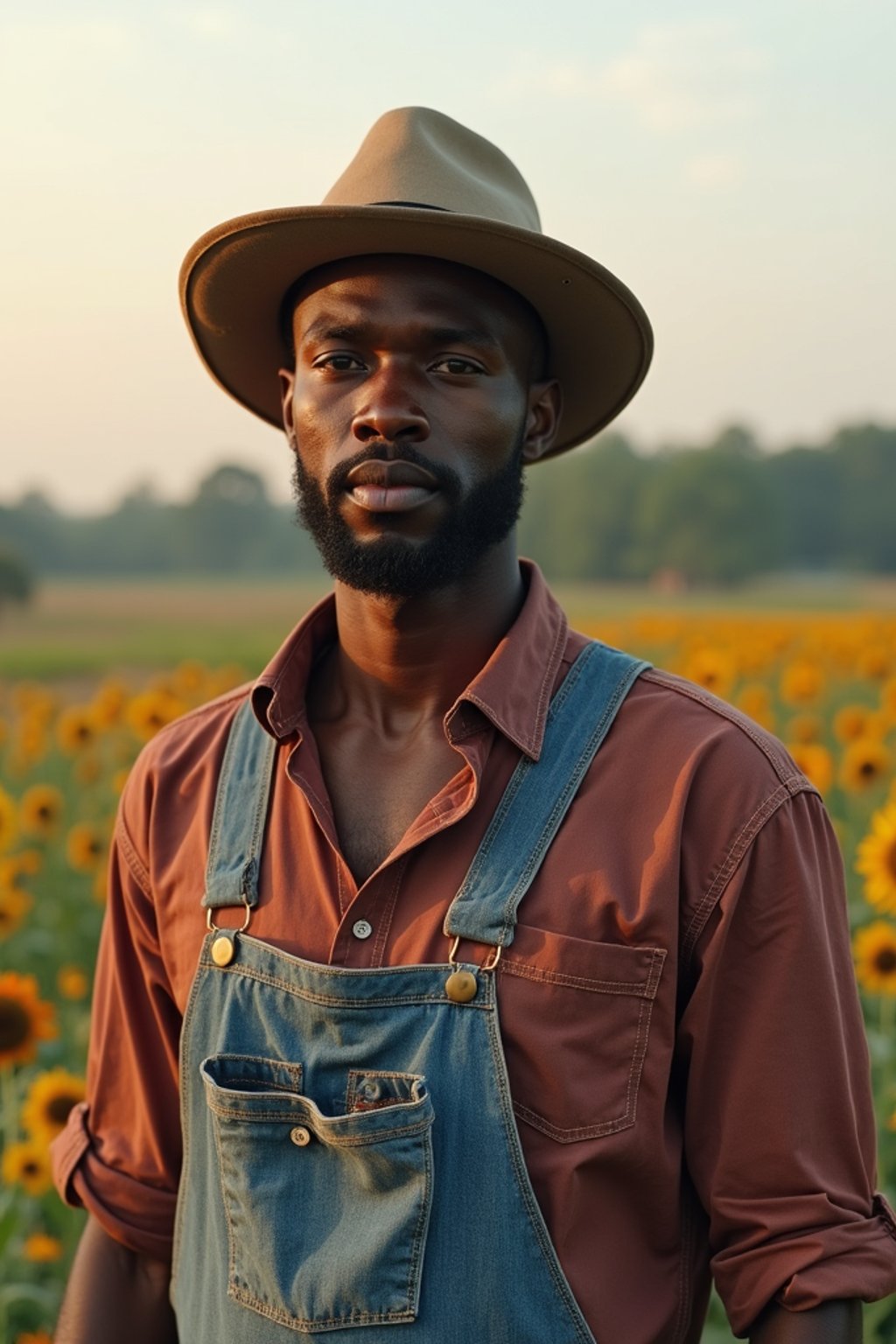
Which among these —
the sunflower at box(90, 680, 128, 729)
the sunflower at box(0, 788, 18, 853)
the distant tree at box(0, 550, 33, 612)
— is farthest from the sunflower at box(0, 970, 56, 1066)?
the distant tree at box(0, 550, 33, 612)

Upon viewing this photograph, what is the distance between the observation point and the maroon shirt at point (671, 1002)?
6.82 feet

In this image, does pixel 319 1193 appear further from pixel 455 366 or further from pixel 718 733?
pixel 455 366

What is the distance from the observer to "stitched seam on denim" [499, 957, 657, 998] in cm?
208

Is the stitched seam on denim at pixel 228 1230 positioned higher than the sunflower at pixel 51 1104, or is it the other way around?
the stitched seam on denim at pixel 228 1230

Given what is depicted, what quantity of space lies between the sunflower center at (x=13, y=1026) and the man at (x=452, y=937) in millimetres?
1683

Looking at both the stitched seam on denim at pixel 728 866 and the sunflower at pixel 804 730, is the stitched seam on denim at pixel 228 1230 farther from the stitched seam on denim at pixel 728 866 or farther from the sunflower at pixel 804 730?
the sunflower at pixel 804 730

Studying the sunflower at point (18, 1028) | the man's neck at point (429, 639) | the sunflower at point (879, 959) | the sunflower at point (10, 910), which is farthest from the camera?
the sunflower at point (10, 910)

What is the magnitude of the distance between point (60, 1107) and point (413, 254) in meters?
2.91

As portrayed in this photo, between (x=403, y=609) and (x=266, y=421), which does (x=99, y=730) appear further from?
(x=403, y=609)

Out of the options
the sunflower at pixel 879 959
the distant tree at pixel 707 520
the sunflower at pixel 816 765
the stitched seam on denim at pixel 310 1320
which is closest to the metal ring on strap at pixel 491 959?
the stitched seam on denim at pixel 310 1320

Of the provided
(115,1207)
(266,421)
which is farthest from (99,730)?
(115,1207)

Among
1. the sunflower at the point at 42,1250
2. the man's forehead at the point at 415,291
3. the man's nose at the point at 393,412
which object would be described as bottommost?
the sunflower at the point at 42,1250

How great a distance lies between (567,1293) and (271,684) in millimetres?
1075

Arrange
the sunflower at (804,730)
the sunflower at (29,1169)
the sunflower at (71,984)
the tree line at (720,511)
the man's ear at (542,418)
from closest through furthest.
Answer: the man's ear at (542,418) < the sunflower at (29,1169) < the sunflower at (71,984) < the sunflower at (804,730) < the tree line at (720,511)
